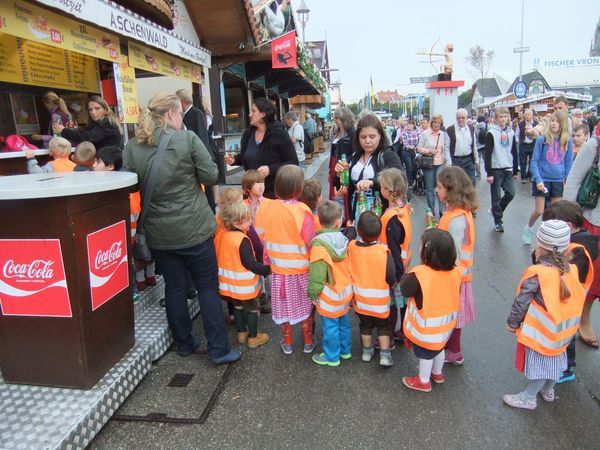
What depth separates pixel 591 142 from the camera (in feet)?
11.9

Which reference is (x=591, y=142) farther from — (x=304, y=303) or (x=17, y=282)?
(x=17, y=282)

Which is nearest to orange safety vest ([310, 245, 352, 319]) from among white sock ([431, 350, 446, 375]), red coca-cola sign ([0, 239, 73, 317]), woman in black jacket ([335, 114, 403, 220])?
white sock ([431, 350, 446, 375])

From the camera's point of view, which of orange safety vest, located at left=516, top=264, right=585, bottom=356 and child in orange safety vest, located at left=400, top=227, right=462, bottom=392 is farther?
child in orange safety vest, located at left=400, top=227, right=462, bottom=392

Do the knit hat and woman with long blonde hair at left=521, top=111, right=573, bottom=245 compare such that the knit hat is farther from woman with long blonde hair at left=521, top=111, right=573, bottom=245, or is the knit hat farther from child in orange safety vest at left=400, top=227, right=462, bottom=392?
woman with long blonde hair at left=521, top=111, right=573, bottom=245

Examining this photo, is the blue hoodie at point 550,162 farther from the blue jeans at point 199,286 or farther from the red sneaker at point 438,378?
the blue jeans at point 199,286

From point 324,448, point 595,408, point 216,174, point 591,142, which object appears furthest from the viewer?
point 591,142

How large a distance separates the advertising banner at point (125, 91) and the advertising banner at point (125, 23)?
16.4 inches

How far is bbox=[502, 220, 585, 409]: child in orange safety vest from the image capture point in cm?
243

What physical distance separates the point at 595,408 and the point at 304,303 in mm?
1995

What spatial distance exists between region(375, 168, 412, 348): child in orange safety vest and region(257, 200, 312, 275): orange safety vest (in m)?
0.64

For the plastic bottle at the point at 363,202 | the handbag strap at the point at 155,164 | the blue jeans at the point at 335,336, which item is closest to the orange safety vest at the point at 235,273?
the blue jeans at the point at 335,336

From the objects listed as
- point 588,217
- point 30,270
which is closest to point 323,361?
point 30,270

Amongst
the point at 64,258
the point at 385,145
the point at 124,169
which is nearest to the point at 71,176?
the point at 124,169

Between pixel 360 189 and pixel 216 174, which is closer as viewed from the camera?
pixel 216 174
